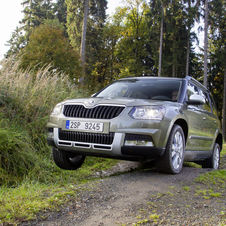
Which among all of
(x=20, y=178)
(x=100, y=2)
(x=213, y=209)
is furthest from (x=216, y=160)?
(x=100, y=2)

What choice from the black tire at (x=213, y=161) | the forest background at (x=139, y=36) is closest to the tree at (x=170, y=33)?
the forest background at (x=139, y=36)

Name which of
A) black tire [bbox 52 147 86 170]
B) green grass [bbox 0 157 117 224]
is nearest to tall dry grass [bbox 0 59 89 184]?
black tire [bbox 52 147 86 170]

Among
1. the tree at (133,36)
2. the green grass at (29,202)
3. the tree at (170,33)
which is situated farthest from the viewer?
the tree at (133,36)

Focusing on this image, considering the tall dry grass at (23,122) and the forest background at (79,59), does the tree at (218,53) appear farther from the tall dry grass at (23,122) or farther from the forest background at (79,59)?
the tall dry grass at (23,122)

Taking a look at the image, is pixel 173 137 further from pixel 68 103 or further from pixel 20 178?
pixel 20 178

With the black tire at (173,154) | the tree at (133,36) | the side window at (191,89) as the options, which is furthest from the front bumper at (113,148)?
the tree at (133,36)

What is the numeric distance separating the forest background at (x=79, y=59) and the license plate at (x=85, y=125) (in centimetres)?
119

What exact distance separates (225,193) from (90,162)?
3617 millimetres

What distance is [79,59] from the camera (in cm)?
1684

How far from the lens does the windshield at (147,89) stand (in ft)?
15.3

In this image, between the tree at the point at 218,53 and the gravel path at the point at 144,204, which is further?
the tree at the point at 218,53

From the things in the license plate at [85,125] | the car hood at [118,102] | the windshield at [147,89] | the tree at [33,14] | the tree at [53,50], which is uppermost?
the tree at [33,14]

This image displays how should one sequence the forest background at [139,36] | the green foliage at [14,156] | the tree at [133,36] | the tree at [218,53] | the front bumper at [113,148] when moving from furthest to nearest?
the tree at [133,36] < the forest background at [139,36] < the tree at [218,53] < the green foliage at [14,156] < the front bumper at [113,148]

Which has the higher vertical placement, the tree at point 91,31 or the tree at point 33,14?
the tree at point 33,14
